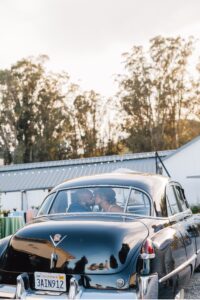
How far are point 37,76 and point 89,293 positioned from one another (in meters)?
53.4

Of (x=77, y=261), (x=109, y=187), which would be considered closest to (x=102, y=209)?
(x=109, y=187)

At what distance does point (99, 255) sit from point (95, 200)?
132cm

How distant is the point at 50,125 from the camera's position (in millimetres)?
54781

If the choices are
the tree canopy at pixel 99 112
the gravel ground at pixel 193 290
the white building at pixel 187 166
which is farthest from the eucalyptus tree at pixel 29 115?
the gravel ground at pixel 193 290

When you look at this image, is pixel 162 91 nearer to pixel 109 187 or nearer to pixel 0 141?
pixel 0 141

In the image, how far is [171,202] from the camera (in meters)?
6.21

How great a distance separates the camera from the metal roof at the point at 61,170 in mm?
37688

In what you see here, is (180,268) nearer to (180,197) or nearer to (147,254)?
(147,254)

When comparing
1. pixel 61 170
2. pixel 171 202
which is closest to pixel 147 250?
pixel 171 202

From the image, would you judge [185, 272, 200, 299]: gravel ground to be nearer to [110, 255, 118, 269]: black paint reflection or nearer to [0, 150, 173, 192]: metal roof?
[110, 255, 118, 269]: black paint reflection

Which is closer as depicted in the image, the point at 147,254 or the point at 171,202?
the point at 147,254

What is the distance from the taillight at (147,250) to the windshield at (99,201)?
913mm

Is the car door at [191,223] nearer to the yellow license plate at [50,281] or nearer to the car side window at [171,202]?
the car side window at [171,202]

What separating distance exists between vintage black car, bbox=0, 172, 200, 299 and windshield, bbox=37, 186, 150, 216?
0.01 meters
